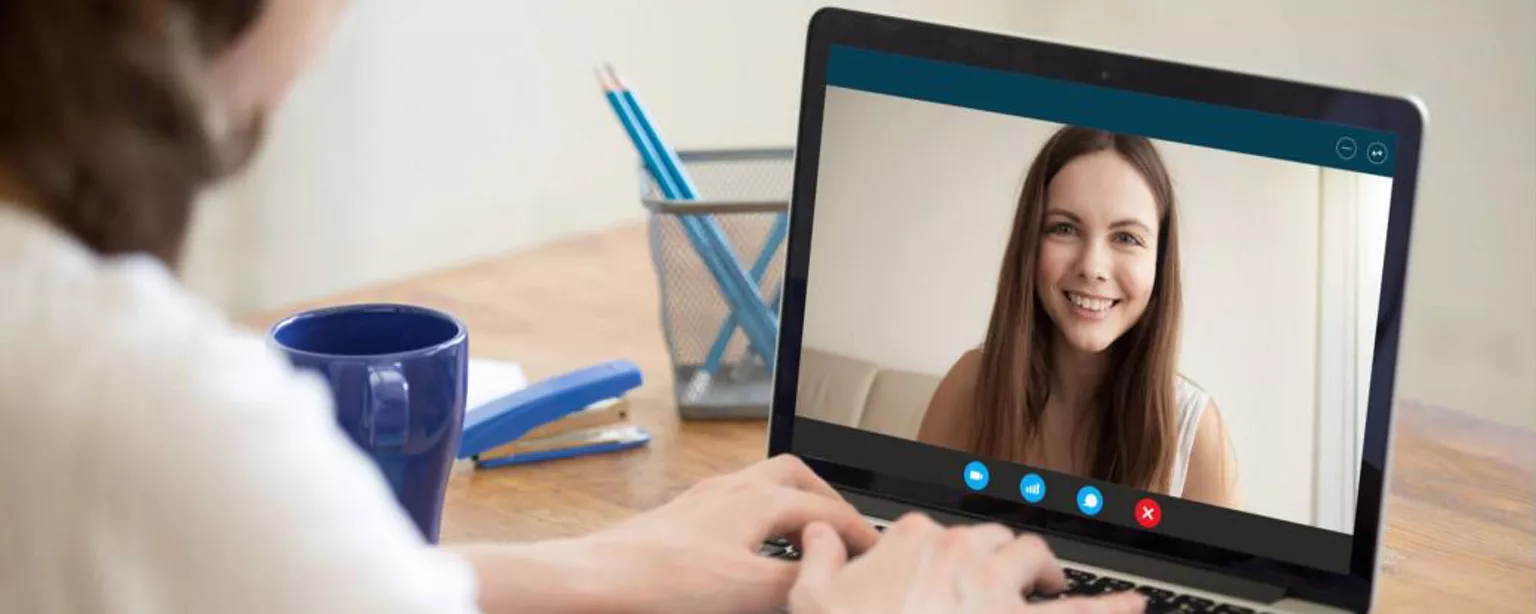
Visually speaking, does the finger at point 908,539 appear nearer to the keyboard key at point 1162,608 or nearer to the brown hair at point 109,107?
the keyboard key at point 1162,608

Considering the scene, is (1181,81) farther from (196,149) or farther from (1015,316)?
(196,149)

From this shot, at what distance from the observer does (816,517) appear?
2.89 feet

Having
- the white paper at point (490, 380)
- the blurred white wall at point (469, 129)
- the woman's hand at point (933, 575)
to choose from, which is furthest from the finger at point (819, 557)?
the blurred white wall at point (469, 129)

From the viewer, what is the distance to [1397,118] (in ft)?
2.67

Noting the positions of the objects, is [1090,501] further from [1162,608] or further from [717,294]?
[717,294]

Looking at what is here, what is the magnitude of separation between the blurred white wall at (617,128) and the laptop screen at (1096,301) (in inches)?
17.8

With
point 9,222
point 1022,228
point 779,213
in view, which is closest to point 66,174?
point 9,222

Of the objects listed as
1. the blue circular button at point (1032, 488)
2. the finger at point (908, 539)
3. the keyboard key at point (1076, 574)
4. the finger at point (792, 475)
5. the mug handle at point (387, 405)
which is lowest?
the keyboard key at point (1076, 574)

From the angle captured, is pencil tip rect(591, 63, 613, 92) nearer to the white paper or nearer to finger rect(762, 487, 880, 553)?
the white paper

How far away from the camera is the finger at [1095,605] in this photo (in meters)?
0.80

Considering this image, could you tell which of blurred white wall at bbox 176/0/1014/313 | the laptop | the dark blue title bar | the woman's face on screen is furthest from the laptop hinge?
blurred white wall at bbox 176/0/1014/313

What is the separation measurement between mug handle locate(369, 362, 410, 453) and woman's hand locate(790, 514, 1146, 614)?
0.71ft

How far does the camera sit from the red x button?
0.88 m

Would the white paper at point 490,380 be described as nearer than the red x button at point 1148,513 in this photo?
No
